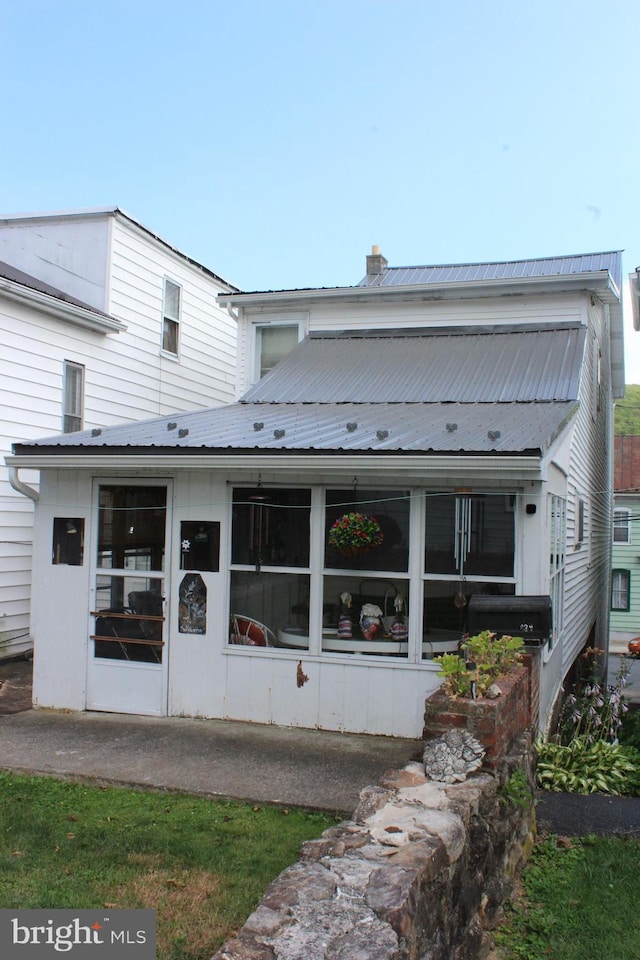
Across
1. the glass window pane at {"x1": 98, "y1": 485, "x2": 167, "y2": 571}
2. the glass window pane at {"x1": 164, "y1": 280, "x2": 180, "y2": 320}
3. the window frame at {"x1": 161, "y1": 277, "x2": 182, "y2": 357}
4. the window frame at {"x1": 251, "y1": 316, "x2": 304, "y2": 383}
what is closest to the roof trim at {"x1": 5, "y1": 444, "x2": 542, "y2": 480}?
the glass window pane at {"x1": 98, "y1": 485, "x2": 167, "y2": 571}

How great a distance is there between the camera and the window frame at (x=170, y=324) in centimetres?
1490

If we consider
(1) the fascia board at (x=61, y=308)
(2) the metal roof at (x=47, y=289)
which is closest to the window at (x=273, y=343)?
(1) the fascia board at (x=61, y=308)

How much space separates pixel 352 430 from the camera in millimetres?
8102

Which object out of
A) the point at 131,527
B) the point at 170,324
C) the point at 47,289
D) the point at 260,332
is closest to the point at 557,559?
the point at 131,527

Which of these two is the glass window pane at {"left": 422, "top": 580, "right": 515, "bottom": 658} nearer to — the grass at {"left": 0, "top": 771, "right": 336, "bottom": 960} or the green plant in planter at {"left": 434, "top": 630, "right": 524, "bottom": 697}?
the green plant in planter at {"left": 434, "top": 630, "right": 524, "bottom": 697}

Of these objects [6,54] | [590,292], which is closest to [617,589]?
[590,292]

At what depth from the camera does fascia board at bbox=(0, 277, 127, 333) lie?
35.9 feet

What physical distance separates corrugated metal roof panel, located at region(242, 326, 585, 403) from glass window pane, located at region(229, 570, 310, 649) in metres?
3.04

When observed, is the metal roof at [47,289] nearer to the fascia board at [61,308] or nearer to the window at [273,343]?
the fascia board at [61,308]

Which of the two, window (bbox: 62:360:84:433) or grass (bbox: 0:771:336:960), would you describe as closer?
grass (bbox: 0:771:336:960)

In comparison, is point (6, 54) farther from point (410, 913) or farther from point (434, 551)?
point (410, 913)

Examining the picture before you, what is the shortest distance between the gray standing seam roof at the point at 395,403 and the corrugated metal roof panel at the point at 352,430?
0.04ft

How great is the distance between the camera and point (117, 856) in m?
4.80

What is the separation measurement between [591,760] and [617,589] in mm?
18581
